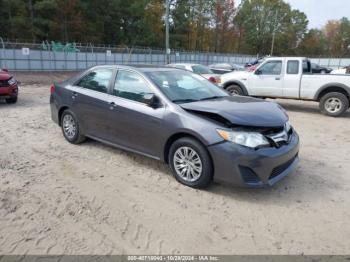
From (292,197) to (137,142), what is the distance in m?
2.26

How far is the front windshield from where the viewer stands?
475 cm

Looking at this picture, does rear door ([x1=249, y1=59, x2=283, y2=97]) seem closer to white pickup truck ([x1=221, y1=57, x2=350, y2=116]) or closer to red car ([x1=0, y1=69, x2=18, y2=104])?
white pickup truck ([x1=221, y1=57, x2=350, y2=116])

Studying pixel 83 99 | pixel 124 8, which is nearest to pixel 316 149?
pixel 83 99

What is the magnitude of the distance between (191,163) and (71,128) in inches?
112

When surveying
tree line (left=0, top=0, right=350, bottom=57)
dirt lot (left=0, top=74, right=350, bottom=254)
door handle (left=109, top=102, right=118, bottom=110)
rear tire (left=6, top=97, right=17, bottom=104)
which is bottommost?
dirt lot (left=0, top=74, right=350, bottom=254)

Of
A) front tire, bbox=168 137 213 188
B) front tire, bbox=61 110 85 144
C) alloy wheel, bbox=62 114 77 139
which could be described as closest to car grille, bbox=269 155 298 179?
front tire, bbox=168 137 213 188

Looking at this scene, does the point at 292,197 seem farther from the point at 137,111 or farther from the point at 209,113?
the point at 137,111

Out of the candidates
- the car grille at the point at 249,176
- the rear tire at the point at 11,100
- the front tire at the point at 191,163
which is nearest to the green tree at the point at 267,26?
the rear tire at the point at 11,100

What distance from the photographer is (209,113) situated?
4.21 meters

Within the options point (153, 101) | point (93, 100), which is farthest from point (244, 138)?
point (93, 100)

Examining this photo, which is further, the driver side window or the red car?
the red car

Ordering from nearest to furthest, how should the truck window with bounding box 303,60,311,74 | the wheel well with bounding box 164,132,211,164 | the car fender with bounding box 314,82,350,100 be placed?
the wheel well with bounding box 164,132,211,164 < the car fender with bounding box 314,82,350,100 < the truck window with bounding box 303,60,311,74

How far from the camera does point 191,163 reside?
4.27 m

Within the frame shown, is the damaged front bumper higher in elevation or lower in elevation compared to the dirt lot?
higher
